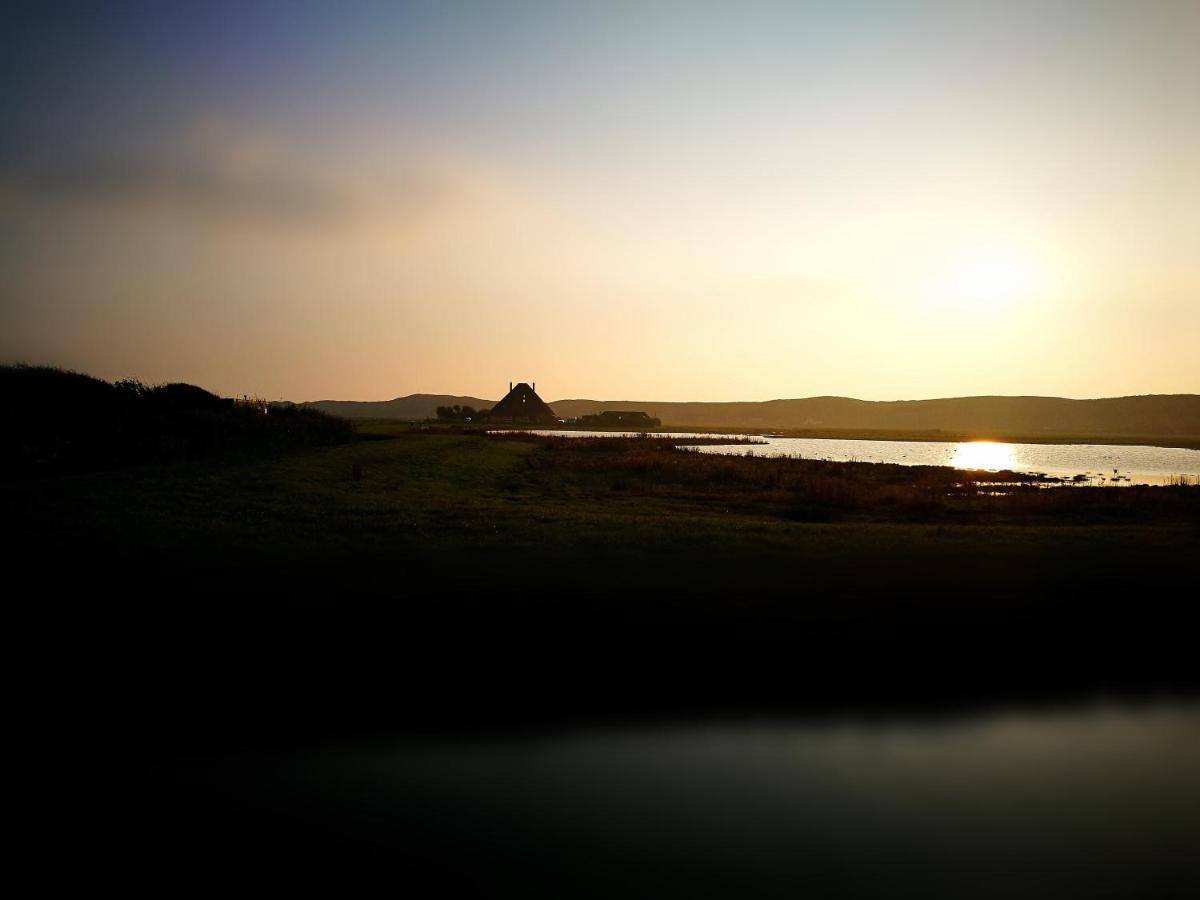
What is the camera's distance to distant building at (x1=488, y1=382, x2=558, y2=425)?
162000mm

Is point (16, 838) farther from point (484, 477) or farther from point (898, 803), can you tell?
point (484, 477)

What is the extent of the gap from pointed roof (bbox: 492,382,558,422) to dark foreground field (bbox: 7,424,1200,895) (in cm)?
14269

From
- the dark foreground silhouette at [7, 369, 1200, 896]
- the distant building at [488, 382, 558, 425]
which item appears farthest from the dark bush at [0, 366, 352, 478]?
the distant building at [488, 382, 558, 425]

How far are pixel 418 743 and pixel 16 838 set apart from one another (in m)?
3.74

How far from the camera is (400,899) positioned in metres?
6.48

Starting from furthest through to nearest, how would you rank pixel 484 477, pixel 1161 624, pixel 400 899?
pixel 484 477, pixel 1161 624, pixel 400 899

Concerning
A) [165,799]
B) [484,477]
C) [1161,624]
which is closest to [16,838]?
[165,799]

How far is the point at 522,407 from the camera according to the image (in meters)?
168

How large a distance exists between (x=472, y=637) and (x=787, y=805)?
5.33 metres

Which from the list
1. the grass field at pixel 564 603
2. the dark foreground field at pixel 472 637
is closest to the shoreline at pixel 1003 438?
the grass field at pixel 564 603

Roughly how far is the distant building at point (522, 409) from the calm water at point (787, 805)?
489 feet

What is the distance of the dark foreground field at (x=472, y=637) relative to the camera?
8.08 meters

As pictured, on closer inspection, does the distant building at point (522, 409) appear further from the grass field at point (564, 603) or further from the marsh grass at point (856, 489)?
the grass field at point (564, 603)

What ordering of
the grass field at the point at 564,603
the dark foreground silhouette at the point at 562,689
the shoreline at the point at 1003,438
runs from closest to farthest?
the dark foreground silhouette at the point at 562,689, the grass field at the point at 564,603, the shoreline at the point at 1003,438
